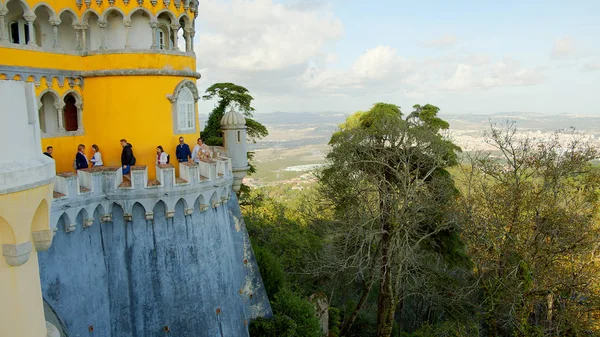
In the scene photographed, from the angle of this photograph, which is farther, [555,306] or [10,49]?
[555,306]

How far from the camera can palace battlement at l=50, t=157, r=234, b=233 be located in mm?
11219

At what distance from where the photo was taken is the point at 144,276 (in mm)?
12703

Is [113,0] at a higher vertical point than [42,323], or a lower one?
higher

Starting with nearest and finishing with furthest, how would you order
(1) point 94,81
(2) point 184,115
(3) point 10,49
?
(3) point 10,49
(1) point 94,81
(2) point 184,115

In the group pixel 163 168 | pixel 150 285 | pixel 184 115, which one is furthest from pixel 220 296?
pixel 184 115

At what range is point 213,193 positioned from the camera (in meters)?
13.8

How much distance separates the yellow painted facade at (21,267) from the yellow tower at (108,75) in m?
7.18

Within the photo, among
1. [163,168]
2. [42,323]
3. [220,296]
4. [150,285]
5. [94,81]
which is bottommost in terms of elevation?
[220,296]

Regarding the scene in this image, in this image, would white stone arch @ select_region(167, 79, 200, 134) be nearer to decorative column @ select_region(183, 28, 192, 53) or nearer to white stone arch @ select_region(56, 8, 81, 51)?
decorative column @ select_region(183, 28, 192, 53)

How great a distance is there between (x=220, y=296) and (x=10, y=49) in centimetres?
895

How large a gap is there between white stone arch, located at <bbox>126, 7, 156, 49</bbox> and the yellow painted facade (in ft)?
26.4

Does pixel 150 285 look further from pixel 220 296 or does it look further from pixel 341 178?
pixel 341 178

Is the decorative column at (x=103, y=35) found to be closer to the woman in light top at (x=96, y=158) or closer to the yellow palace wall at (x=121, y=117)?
the yellow palace wall at (x=121, y=117)

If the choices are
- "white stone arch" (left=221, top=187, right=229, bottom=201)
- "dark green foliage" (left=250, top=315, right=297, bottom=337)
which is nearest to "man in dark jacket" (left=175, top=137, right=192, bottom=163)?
"white stone arch" (left=221, top=187, right=229, bottom=201)
